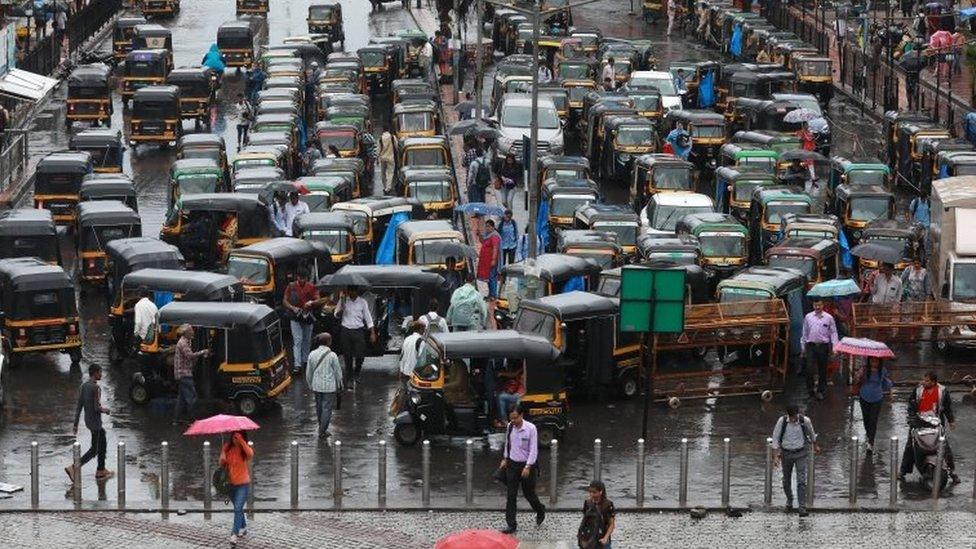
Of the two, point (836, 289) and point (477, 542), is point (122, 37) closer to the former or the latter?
point (836, 289)

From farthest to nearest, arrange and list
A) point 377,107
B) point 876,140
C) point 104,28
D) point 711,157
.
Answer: point 104,28
point 377,107
point 876,140
point 711,157

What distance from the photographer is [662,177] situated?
171 feet

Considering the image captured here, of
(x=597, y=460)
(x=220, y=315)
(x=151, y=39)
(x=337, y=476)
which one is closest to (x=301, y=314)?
(x=220, y=315)

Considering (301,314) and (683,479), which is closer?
(683,479)

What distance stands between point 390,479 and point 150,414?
17.0 ft

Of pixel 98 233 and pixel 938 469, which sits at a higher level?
pixel 98 233

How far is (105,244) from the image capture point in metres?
44.3

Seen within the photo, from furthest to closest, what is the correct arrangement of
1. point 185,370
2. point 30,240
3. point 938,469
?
point 30,240
point 185,370
point 938,469

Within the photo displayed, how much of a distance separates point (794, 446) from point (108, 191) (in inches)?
889

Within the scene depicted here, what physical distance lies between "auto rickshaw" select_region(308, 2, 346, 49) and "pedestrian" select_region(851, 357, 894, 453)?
50196mm

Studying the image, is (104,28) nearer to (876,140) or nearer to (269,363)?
(876,140)

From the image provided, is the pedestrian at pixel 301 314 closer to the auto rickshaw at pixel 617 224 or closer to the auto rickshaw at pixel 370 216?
the auto rickshaw at pixel 370 216

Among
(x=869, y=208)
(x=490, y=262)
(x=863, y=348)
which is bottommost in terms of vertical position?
(x=490, y=262)

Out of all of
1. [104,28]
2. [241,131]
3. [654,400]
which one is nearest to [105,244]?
[654,400]
